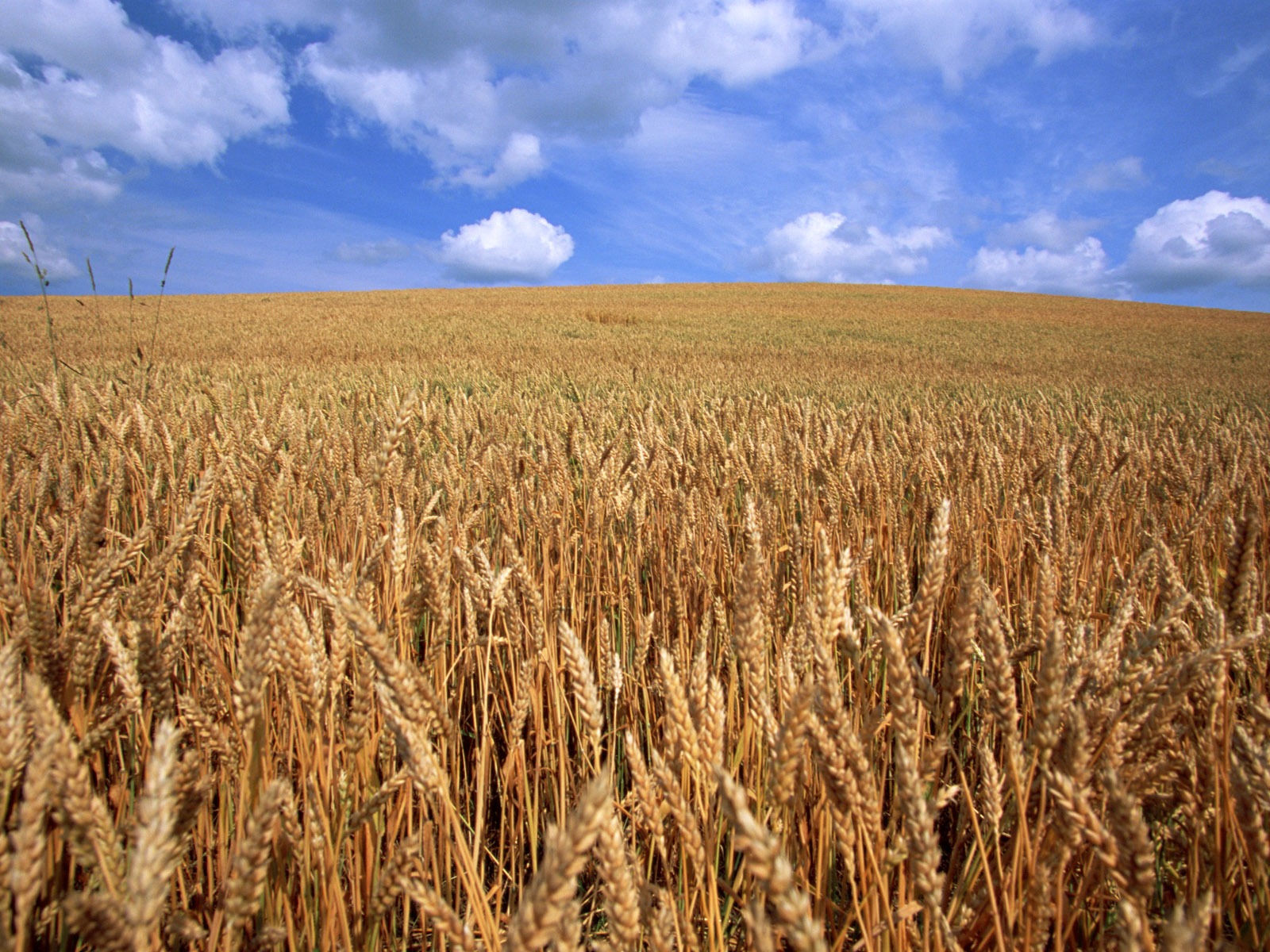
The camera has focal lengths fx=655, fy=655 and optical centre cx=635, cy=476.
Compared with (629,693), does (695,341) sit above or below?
above

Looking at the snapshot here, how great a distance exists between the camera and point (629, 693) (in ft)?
5.21

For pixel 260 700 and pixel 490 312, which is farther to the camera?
pixel 490 312

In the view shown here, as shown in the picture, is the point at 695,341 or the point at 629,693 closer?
the point at 629,693

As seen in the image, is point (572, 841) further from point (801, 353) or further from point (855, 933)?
point (801, 353)

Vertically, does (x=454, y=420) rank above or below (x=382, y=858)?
above

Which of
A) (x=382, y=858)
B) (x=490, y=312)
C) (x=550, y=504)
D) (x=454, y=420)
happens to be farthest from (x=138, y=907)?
(x=490, y=312)

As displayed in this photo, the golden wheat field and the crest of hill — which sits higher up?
the crest of hill

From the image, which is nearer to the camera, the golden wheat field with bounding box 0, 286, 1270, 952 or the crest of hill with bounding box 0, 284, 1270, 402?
the golden wheat field with bounding box 0, 286, 1270, 952

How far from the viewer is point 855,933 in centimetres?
129

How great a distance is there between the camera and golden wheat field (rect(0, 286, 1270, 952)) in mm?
648

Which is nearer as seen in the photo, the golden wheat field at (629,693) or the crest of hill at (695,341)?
the golden wheat field at (629,693)

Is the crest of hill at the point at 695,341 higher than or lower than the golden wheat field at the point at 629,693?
higher

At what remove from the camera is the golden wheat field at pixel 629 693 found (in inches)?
25.5

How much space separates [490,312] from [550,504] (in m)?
20.7
